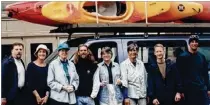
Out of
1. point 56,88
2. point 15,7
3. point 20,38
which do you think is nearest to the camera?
point 56,88

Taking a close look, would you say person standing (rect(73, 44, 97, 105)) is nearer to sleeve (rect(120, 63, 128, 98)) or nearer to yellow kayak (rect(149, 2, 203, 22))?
sleeve (rect(120, 63, 128, 98))

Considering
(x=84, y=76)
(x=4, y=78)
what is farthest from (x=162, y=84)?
(x=4, y=78)

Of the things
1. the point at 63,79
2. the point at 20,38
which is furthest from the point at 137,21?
the point at 20,38

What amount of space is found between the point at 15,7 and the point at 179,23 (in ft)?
8.26

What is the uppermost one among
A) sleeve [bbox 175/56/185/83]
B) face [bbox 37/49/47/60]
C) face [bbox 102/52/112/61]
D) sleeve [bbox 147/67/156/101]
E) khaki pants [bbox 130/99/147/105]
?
face [bbox 37/49/47/60]

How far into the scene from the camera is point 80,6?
776cm

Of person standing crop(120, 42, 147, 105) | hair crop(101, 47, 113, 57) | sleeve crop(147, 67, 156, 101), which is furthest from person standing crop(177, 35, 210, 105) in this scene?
hair crop(101, 47, 113, 57)

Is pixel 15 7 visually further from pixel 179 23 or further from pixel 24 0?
pixel 179 23

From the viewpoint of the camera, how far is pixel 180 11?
321 inches

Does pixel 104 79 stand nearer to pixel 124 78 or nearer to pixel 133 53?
pixel 124 78

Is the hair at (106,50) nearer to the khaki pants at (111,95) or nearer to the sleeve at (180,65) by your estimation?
the khaki pants at (111,95)

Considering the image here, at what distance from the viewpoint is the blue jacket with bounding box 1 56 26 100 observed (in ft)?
22.8

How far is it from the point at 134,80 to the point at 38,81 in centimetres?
127

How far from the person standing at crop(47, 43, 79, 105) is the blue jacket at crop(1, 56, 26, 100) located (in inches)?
17.2
